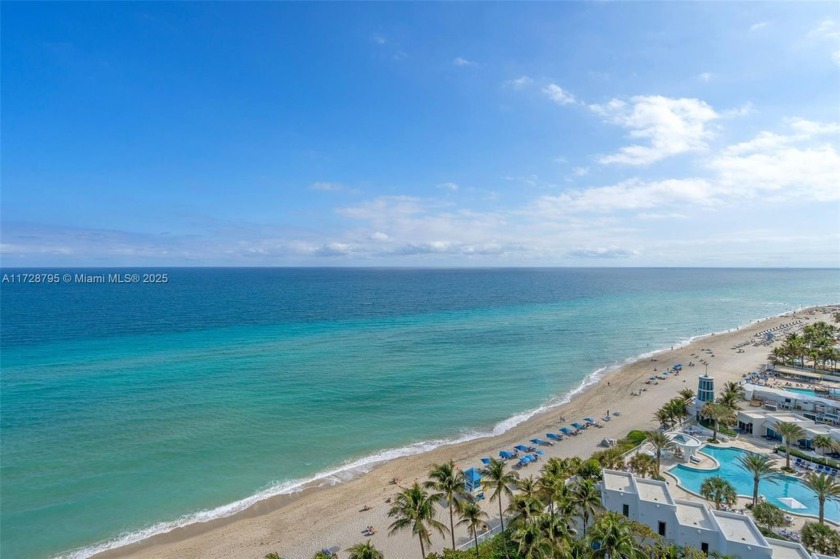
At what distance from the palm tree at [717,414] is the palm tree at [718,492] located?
1525 cm

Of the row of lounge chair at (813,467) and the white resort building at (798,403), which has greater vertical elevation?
the white resort building at (798,403)

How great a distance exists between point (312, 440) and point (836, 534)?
44.8 metres

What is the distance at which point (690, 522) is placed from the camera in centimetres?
2447

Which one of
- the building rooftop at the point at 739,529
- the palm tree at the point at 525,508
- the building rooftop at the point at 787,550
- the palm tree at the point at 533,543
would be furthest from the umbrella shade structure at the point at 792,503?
the palm tree at the point at 533,543

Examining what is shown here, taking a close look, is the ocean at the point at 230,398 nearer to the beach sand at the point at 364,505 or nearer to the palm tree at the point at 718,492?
the beach sand at the point at 364,505

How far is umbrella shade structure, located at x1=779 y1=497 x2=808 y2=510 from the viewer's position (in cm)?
3010

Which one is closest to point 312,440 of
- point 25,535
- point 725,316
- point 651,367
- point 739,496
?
Result: point 25,535

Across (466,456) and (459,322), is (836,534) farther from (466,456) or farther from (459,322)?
(459,322)

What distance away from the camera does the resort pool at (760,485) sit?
99.1 ft

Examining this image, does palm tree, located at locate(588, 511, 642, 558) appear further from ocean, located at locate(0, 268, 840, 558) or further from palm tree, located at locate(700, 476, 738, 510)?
ocean, located at locate(0, 268, 840, 558)

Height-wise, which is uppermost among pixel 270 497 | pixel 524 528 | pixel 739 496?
pixel 524 528

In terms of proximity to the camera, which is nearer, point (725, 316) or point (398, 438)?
point (398, 438)

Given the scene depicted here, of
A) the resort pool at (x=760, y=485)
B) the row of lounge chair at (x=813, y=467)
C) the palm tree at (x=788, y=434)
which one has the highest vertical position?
the palm tree at (x=788, y=434)

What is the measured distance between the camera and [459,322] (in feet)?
401
